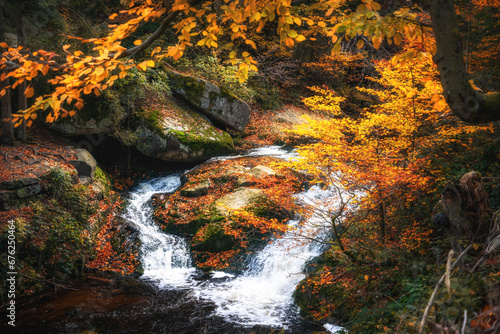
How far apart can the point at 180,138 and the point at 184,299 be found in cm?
625

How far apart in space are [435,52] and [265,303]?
5461 mm

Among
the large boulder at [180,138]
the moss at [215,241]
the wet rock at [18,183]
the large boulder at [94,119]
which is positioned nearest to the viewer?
the wet rock at [18,183]

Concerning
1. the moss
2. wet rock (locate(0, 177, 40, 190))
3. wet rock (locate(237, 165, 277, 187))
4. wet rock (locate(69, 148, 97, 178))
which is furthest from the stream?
wet rock (locate(0, 177, 40, 190))

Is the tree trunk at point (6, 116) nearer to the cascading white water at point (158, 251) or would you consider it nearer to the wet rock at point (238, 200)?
the cascading white water at point (158, 251)

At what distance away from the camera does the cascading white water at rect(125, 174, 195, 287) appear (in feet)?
23.4

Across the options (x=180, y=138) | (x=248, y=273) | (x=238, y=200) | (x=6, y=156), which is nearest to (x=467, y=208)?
(x=248, y=273)

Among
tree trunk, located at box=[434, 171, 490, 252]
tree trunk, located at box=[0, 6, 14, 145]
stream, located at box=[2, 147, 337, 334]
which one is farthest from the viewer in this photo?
tree trunk, located at box=[0, 6, 14, 145]

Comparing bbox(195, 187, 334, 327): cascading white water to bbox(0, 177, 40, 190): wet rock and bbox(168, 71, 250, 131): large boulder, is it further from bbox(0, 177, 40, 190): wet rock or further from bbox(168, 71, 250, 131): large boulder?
bbox(168, 71, 250, 131): large boulder

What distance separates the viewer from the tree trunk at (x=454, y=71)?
1.90m

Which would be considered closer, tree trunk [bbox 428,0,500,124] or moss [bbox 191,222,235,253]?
tree trunk [bbox 428,0,500,124]

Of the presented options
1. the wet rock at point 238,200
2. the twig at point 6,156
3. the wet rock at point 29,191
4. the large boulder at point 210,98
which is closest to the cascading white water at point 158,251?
the wet rock at point 238,200

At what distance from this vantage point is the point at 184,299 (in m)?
6.02

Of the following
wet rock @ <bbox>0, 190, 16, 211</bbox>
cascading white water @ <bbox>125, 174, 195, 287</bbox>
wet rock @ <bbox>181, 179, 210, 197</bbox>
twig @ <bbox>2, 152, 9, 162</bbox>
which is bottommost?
cascading white water @ <bbox>125, 174, 195, 287</bbox>

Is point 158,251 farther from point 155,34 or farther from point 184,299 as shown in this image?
point 155,34
